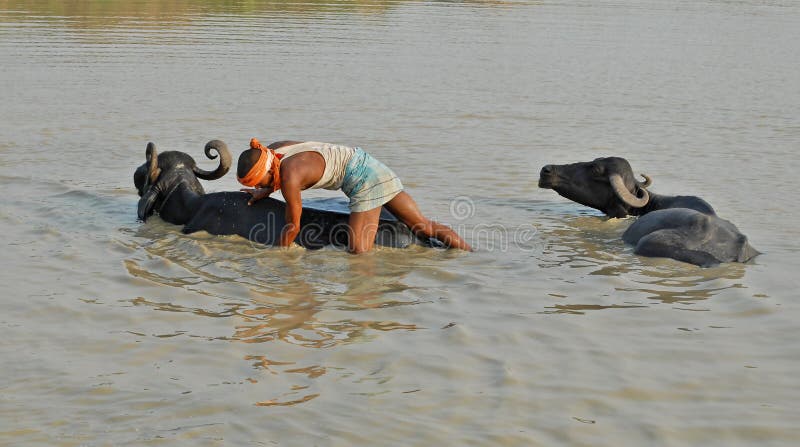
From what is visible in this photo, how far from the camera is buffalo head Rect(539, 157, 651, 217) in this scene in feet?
28.8

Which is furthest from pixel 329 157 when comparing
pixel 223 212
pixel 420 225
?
pixel 223 212

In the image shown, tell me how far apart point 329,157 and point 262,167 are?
23.1 inches

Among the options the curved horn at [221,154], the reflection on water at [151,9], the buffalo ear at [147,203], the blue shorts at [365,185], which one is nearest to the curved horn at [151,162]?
the buffalo ear at [147,203]

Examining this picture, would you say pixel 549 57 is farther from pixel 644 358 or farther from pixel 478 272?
pixel 644 358

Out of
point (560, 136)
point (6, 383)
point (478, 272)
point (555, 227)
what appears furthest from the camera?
point (560, 136)

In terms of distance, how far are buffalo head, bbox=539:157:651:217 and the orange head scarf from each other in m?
2.82

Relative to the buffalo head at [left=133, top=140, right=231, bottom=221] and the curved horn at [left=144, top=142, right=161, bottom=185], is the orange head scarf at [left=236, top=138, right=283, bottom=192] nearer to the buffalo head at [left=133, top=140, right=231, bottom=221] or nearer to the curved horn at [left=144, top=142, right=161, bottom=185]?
the buffalo head at [left=133, top=140, right=231, bottom=221]

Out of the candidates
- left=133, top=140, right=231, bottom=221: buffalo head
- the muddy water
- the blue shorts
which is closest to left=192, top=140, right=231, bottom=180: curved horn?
left=133, top=140, right=231, bottom=221: buffalo head

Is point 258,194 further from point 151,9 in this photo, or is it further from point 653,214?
point 151,9

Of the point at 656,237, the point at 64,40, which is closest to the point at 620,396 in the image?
the point at 656,237

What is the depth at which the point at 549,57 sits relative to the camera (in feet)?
63.4

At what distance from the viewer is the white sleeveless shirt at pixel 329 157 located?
24.0 ft

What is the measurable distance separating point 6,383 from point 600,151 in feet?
27.6

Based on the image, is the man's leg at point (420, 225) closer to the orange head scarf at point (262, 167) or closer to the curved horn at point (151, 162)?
the orange head scarf at point (262, 167)
